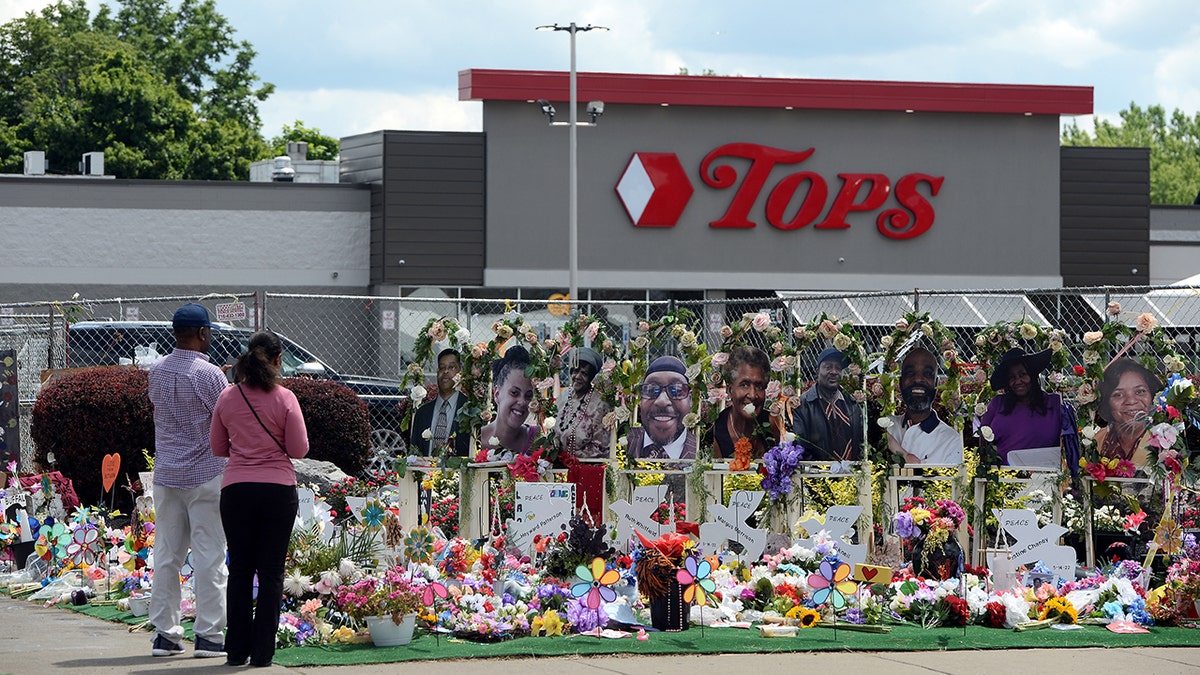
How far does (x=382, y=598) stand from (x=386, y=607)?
0.17 ft

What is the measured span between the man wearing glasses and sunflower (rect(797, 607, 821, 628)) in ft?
8.98

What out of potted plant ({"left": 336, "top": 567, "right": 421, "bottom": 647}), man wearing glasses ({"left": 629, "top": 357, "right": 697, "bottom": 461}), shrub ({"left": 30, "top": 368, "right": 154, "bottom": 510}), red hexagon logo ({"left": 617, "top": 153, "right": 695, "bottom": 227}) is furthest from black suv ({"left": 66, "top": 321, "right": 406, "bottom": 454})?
red hexagon logo ({"left": 617, "top": 153, "right": 695, "bottom": 227})

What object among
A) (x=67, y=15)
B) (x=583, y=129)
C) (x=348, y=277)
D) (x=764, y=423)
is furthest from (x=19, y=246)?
(x=67, y=15)

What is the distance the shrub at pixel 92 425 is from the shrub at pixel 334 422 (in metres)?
1.35

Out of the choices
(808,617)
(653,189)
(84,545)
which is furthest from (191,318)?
(653,189)

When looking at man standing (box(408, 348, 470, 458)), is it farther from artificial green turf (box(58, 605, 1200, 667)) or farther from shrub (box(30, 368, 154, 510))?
artificial green turf (box(58, 605, 1200, 667))

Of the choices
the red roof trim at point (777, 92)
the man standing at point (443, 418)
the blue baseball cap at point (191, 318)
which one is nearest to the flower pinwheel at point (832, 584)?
the blue baseball cap at point (191, 318)

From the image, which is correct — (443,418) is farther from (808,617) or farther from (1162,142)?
(1162,142)

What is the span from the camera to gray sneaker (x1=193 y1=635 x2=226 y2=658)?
832 cm

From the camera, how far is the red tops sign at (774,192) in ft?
99.4

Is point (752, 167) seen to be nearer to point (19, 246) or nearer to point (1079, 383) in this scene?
point (19, 246)

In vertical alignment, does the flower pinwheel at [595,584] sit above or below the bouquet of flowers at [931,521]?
below

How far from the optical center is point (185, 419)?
852 centimetres

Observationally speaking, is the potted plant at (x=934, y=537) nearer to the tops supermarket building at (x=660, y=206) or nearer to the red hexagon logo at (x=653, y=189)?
the tops supermarket building at (x=660, y=206)
